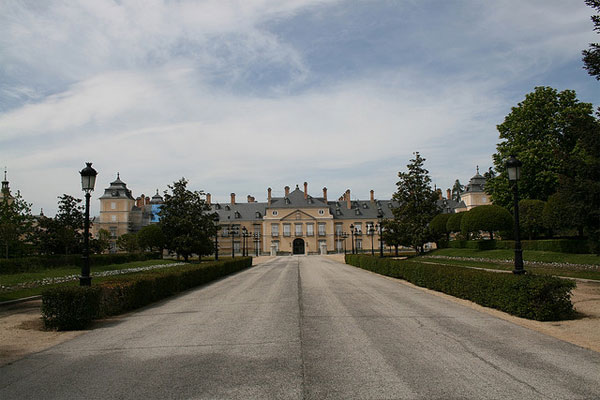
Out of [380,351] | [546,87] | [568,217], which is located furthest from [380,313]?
[546,87]

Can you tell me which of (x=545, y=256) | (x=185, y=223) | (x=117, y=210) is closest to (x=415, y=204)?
(x=545, y=256)

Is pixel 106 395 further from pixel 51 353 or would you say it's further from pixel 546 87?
pixel 546 87

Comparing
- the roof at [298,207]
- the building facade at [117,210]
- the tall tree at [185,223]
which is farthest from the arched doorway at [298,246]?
the tall tree at [185,223]

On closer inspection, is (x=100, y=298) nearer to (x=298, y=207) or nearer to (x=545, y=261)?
(x=545, y=261)

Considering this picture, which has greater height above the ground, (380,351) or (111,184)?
(111,184)

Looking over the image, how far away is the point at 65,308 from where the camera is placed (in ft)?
32.3

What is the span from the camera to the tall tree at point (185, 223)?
44525 millimetres

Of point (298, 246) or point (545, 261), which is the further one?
point (298, 246)

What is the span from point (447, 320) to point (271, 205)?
78.2 metres

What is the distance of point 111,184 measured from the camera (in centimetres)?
8581

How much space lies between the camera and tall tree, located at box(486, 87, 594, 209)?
112 ft

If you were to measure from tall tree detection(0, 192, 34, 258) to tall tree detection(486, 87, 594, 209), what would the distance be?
3641 centimetres

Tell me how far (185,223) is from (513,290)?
3687 cm

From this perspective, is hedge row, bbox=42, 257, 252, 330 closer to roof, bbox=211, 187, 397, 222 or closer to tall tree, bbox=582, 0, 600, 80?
tall tree, bbox=582, 0, 600, 80
